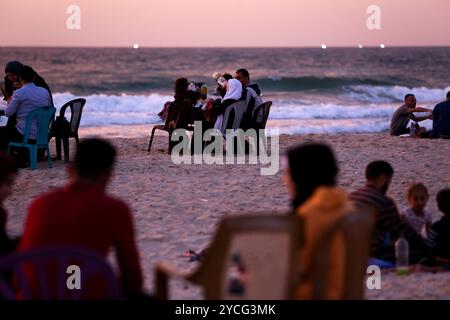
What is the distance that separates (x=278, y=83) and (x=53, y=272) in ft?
121

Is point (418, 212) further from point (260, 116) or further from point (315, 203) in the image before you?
point (260, 116)

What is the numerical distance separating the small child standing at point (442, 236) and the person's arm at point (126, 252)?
255 centimetres

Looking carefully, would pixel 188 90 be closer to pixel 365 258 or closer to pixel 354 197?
pixel 354 197

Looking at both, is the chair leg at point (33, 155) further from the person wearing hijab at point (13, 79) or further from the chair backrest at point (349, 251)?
the chair backrest at point (349, 251)

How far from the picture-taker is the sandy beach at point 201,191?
5275 millimetres

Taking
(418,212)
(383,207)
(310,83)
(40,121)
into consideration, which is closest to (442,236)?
(418,212)

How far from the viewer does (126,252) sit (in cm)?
310

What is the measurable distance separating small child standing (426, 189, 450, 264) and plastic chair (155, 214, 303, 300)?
2560 mm

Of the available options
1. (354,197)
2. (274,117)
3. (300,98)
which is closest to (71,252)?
(354,197)

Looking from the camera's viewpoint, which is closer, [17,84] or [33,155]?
[33,155]

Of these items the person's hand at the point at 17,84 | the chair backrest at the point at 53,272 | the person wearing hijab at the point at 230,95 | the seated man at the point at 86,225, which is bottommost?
the chair backrest at the point at 53,272

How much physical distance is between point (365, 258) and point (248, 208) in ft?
14.2

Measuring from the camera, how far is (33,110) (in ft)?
29.3

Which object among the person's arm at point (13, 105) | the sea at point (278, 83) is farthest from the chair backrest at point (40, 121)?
the sea at point (278, 83)
